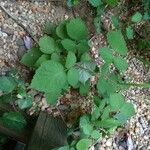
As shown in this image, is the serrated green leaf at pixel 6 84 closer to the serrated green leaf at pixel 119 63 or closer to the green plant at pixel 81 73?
the green plant at pixel 81 73

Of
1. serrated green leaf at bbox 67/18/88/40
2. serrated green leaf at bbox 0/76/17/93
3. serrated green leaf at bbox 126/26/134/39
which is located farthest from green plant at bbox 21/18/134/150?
serrated green leaf at bbox 126/26/134/39

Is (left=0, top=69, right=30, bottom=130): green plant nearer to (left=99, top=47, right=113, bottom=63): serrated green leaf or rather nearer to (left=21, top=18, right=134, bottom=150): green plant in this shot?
(left=21, top=18, right=134, bottom=150): green plant

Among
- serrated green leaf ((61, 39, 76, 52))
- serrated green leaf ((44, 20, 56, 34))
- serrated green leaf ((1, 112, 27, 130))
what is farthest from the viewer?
serrated green leaf ((44, 20, 56, 34))

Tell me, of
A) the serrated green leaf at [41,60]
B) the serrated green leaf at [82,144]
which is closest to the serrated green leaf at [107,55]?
the serrated green leaf at [41,60]

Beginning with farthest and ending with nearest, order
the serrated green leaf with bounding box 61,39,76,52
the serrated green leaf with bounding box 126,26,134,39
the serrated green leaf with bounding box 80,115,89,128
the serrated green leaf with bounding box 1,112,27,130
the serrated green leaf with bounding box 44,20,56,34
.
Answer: the serrated green leaf with bounding box 126,26,134,39 → the serrated green leaf with bounding box 44,20,56,34 → the serrated green leaf with bounding box 61,39,76,52 → the serrated green leaf with bounding box 80,115,89,128 → the serrated green leaf with bounding box 1,112,27,130

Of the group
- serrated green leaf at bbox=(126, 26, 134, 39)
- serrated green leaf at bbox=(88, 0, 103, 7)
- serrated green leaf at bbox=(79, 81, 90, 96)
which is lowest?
serrated green leaf at bbox=(79, 81, 90, 96)

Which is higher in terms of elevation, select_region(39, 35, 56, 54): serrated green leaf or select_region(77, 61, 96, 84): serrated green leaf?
select_region(39, 35, 56, 54): serrated green leaf

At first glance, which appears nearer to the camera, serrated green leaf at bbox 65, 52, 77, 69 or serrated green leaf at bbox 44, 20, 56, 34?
serrated green leaf at bbox 65, 52, 77, 69

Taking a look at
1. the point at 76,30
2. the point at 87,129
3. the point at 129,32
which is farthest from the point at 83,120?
the point at 129,32
